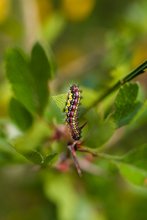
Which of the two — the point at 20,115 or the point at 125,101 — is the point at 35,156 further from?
the point at 20,115

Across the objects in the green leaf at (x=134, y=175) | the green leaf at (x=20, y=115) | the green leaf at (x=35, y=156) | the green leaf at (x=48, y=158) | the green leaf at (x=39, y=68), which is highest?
the green leaf at (x=39, y=68)

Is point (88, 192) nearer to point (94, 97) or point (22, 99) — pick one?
point (94, 97)

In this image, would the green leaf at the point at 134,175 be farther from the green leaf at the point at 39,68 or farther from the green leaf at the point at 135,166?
the green leaf at the point at 39,68

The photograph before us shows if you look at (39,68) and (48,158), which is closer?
(48,158)

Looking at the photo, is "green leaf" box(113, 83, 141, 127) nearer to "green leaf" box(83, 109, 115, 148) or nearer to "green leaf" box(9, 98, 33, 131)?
"green leaf" box(83, 109, 115, 148)

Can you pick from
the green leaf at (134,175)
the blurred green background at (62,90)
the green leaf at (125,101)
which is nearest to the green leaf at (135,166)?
the green leaf at (134,175)

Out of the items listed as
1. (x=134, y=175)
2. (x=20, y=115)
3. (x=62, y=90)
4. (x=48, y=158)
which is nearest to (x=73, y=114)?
(x=48, y=158)
